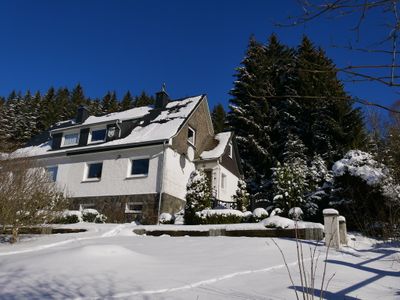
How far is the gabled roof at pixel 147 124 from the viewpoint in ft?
66.2

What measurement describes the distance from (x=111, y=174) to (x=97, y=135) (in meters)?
3.73

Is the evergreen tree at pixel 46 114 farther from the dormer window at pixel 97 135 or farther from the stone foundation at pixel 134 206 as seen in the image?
the stone foundation at pixel 134 206

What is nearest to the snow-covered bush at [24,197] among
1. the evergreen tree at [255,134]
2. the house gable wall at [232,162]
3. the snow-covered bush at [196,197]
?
the snow-covered bush at [196,197]

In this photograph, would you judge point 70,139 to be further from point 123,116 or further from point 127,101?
point 127,101

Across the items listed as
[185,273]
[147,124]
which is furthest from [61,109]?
[185,273]

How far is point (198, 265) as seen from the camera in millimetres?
7055

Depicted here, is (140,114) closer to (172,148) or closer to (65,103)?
(172,148)

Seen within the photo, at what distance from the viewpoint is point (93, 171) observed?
69.5ft

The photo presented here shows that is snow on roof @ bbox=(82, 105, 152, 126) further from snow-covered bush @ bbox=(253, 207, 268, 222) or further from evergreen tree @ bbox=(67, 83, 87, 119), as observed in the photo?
evergreen tree @ bbox=(67, 83, 87, 119)

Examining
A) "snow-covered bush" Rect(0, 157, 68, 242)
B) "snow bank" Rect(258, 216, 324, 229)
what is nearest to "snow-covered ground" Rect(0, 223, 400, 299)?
"snow-covered bush" Rect(0, 157, 68, 242)

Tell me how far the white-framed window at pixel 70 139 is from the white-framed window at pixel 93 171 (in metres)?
2.67

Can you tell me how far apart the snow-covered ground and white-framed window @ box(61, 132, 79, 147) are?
47.0ft

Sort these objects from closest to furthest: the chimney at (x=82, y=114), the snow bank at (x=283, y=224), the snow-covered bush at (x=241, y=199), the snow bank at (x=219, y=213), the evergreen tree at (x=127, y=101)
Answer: the snow bank at (x=283, y=224), the snow bank at (x=219, y=213), the snow-covered bush at (x=241, y=199), the chimney at (x=82, y=114), the evergreen tree at (x=127, y=101)

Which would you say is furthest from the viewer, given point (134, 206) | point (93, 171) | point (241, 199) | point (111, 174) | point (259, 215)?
point (93, 171)
